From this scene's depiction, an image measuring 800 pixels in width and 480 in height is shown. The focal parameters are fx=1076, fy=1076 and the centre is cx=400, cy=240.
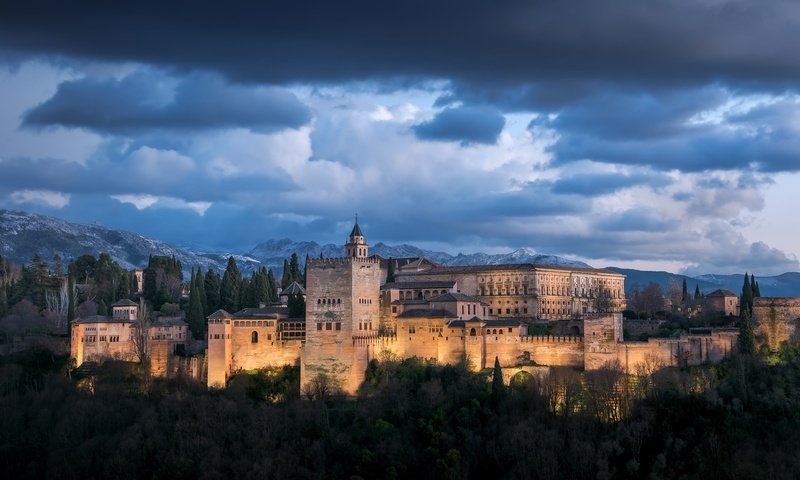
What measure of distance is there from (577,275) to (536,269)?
778cm

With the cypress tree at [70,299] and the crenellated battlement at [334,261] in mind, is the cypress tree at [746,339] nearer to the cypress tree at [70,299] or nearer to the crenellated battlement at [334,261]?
the crenellated battlement at [334,261]

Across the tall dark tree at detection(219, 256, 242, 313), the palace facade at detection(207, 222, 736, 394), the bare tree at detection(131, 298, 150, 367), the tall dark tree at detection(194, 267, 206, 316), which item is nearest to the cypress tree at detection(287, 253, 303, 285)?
the tall dark tree at detection(219, 256, 242, 313)

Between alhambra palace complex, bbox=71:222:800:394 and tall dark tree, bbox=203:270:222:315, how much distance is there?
922 cm

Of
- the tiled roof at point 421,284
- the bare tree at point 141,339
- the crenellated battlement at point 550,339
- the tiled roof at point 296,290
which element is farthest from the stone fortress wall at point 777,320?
the bare tree at point 141,339

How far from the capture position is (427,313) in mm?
64062

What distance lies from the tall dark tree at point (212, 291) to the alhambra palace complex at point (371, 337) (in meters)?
9.22

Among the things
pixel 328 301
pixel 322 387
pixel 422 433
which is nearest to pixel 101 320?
pixel 328 301

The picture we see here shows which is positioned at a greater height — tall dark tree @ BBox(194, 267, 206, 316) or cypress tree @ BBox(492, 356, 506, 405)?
tall dark tree @ BBox(194, 267, 206, 316)

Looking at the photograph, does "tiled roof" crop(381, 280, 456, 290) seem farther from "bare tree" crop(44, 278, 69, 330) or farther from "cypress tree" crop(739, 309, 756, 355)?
"bare tree" crop(44, 278, 69, 330)

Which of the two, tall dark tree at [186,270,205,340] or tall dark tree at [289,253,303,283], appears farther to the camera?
tall dark tree at [289,253,303,283]

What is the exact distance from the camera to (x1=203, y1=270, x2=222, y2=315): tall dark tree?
81.7 meters

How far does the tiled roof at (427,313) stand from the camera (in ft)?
209

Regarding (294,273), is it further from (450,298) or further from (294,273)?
(450,298)

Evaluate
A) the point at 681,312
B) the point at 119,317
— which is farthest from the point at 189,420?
the point at 681,312
